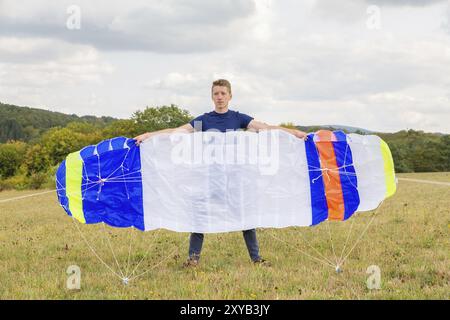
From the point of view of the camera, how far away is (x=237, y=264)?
9.48 meters

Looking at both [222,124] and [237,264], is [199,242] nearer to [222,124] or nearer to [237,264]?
[237,264]

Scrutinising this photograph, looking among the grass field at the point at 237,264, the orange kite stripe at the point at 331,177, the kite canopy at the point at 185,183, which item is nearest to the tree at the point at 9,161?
the grass field at the point at 237,264

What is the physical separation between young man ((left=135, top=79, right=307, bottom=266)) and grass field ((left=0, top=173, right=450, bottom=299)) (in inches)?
14.7

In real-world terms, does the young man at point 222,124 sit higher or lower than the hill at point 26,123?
Result: lower

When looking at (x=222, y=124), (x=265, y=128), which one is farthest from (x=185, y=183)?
(x=265, y=128)

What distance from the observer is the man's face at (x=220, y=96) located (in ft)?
29.2

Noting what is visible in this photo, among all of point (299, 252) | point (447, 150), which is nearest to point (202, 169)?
point (299, 252)

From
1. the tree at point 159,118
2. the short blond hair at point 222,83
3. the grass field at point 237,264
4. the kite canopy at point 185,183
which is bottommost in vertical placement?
the grass field at point 237,264

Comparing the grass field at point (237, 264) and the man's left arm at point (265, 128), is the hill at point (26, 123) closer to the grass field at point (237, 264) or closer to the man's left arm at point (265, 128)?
the grass field at point (237, 264)

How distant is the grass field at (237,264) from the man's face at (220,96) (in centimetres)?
291

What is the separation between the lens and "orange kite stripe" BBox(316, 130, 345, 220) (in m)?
9.08

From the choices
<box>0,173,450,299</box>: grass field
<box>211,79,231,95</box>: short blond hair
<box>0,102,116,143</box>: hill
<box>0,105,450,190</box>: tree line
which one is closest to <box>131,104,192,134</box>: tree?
<box>0,105,450,190</box>: tree line

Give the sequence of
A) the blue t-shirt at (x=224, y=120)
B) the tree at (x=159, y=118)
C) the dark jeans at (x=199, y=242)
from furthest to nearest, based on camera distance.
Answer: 1. the tree at (x=159, y=118)
2. the dark jeans at (x=199, y=242)
3. the blue t-shirt at (x=224, y=120)
